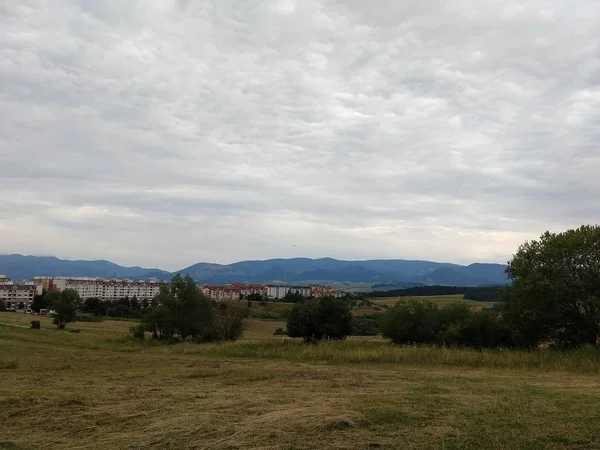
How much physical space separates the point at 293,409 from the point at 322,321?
129 feet

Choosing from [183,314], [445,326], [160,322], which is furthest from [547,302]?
[160,322]

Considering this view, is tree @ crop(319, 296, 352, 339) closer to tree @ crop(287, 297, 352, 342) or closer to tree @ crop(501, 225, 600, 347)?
tree @ crop(287, 297, 352, 342)

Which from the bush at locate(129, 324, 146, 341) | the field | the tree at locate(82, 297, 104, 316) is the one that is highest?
the field

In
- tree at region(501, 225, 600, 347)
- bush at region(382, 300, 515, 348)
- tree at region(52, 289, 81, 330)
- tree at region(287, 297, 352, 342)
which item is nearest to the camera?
tree at region(501, 225, 600, 347)

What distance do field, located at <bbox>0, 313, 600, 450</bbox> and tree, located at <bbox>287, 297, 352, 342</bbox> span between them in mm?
30573

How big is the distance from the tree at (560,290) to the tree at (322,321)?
2168 centimetres

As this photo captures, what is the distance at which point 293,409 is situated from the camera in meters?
9.29

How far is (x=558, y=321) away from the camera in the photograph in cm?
2688

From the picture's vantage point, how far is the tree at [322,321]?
1881 inches

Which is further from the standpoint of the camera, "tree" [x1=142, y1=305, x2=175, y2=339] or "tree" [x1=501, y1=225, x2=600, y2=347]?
"tree" [x1=142, y1=305, x2=175, y2=339]

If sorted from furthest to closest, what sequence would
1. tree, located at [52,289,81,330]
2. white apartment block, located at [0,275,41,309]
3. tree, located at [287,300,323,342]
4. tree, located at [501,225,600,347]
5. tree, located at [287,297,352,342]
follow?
white apartment block, located at [0,275,41,309] → tree, located at [52,289,81,330] → tree, located at [287,300,323,342] → tree, located at [287,297,352,342] → tree, located at [501,225,600,347]

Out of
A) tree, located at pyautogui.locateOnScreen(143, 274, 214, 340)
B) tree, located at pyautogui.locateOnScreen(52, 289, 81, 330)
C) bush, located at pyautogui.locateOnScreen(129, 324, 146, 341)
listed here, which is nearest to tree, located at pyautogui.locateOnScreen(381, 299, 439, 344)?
tree, located at pyautogui.locateOnScreen(143, 274, 214, 340)

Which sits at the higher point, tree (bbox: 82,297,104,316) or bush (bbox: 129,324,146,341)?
bush (bbox: 129,324,146,341)

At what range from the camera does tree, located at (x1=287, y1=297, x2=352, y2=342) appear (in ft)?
157
